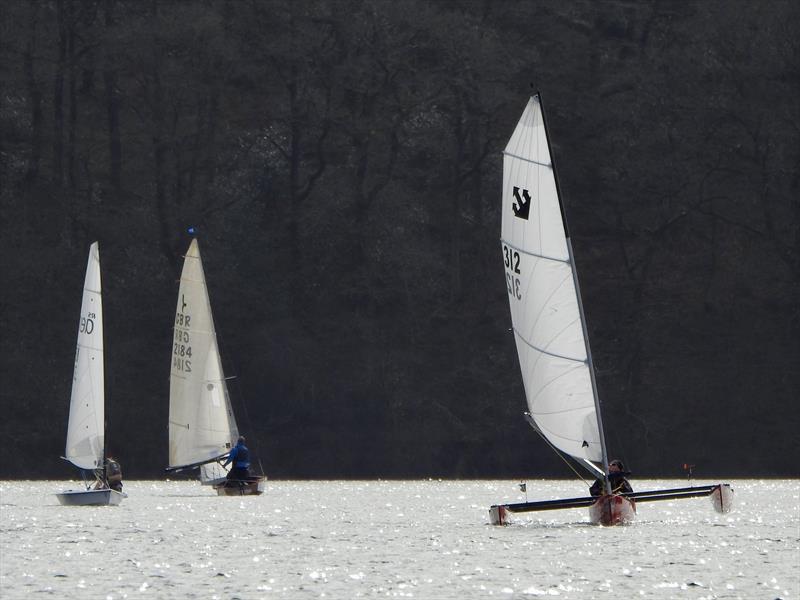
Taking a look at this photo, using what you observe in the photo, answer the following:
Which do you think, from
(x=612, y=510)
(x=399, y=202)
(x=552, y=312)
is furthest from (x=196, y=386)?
(x=612, y=510)

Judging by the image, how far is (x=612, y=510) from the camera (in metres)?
33.9

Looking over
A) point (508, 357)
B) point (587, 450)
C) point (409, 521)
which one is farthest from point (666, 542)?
point (508, 357)

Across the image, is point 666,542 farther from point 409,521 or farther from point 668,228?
point 668,228

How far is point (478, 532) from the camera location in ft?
118

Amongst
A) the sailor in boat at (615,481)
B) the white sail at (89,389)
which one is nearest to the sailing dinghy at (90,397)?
the white sail at (89,389)

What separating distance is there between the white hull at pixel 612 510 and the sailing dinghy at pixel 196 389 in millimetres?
22555

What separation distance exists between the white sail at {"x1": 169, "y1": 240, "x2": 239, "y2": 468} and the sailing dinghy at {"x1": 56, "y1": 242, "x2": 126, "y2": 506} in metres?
8.07

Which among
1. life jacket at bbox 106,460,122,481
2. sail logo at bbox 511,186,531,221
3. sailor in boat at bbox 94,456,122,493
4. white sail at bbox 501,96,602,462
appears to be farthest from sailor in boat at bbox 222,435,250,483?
sail logo at bbox 511,186,531,221

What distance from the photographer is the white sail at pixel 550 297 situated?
110 feet

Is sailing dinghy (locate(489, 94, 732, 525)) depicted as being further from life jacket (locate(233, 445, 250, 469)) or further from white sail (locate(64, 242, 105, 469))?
life jacket (locate(233, 445, 250, 469))

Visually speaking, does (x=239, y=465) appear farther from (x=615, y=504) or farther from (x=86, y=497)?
(x=615, y=504)

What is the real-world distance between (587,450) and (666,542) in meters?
2.06

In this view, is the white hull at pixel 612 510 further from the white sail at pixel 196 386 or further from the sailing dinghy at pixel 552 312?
the white sail at pixel 196 386

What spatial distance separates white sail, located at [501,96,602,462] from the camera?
33.6 m
